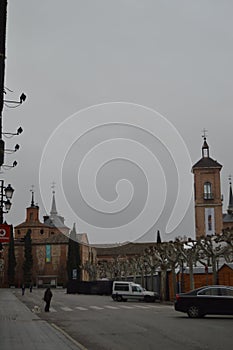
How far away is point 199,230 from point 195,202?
545cm

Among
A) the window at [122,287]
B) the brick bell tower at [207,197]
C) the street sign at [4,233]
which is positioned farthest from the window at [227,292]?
the brick bell tower at [207,197]

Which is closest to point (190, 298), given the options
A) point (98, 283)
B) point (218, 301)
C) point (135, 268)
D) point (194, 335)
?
point (218, 301)

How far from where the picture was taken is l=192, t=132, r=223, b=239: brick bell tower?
95062 millimetres

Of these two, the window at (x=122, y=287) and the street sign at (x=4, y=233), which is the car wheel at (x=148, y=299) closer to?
the window at (x=122, y=287)

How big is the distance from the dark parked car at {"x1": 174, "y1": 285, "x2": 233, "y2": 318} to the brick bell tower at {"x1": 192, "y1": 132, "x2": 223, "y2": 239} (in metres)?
67.9

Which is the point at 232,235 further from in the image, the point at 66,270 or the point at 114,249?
the point at 114,249

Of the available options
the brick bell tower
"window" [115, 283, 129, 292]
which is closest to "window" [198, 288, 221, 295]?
"window" [115, 283, 129, 292]

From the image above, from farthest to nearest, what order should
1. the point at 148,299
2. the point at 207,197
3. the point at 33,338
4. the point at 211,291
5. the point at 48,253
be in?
the point at 48,253 → the point at 207,197 → the point at 148,299 → the point at 211,291 → the point at 33,338

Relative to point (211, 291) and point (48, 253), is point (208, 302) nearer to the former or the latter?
point (211, 291)

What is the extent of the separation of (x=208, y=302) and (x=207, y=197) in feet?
241

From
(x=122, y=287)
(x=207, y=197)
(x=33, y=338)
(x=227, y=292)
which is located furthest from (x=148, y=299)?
(x=207, y=197)

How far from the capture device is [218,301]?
25219 mm

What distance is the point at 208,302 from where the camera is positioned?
83.5 ft

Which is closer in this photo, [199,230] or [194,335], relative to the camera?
[194,335]
